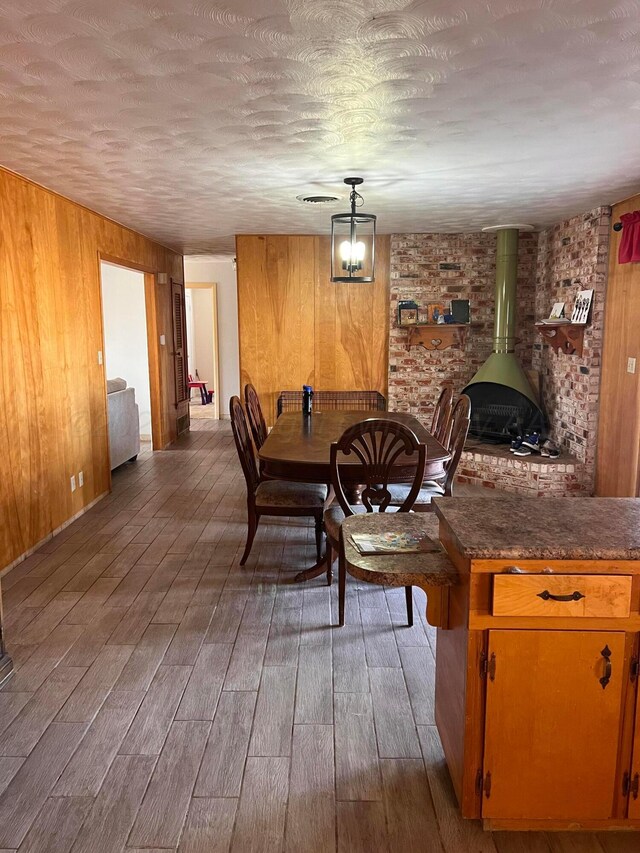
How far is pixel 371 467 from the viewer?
9.91 feet

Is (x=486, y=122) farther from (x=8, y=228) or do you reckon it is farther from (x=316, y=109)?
(x=8, y=228)

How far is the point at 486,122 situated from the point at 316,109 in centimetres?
77

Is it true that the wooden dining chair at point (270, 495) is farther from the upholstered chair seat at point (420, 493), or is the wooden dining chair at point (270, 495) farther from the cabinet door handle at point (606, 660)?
the cabinet door handle at point (606, 660)

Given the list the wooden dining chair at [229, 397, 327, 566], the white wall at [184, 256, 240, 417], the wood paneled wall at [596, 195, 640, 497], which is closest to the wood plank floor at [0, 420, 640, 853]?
the wooden dining chair at [229, 397, 327, 566]

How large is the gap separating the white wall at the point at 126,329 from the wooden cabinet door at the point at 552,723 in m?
6.78

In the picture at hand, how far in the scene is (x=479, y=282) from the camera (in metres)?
6.05

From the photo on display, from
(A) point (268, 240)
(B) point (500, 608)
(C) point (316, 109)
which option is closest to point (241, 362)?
(A) point (268, 240)

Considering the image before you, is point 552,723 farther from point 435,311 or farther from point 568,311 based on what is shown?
point 435,311

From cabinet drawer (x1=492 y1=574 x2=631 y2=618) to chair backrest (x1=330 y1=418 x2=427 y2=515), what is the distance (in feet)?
4.32

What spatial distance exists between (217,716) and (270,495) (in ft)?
4.70

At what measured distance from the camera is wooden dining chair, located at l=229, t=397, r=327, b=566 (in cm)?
346

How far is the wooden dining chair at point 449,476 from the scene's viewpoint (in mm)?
3383

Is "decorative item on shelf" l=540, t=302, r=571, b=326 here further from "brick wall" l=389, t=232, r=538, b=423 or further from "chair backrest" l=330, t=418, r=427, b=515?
"chair backrest" l=330, t=418, r=427, b=515

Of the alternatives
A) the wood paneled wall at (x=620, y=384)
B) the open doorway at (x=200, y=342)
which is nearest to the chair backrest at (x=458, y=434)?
the wood paneled wall at (x=620, y=384)
